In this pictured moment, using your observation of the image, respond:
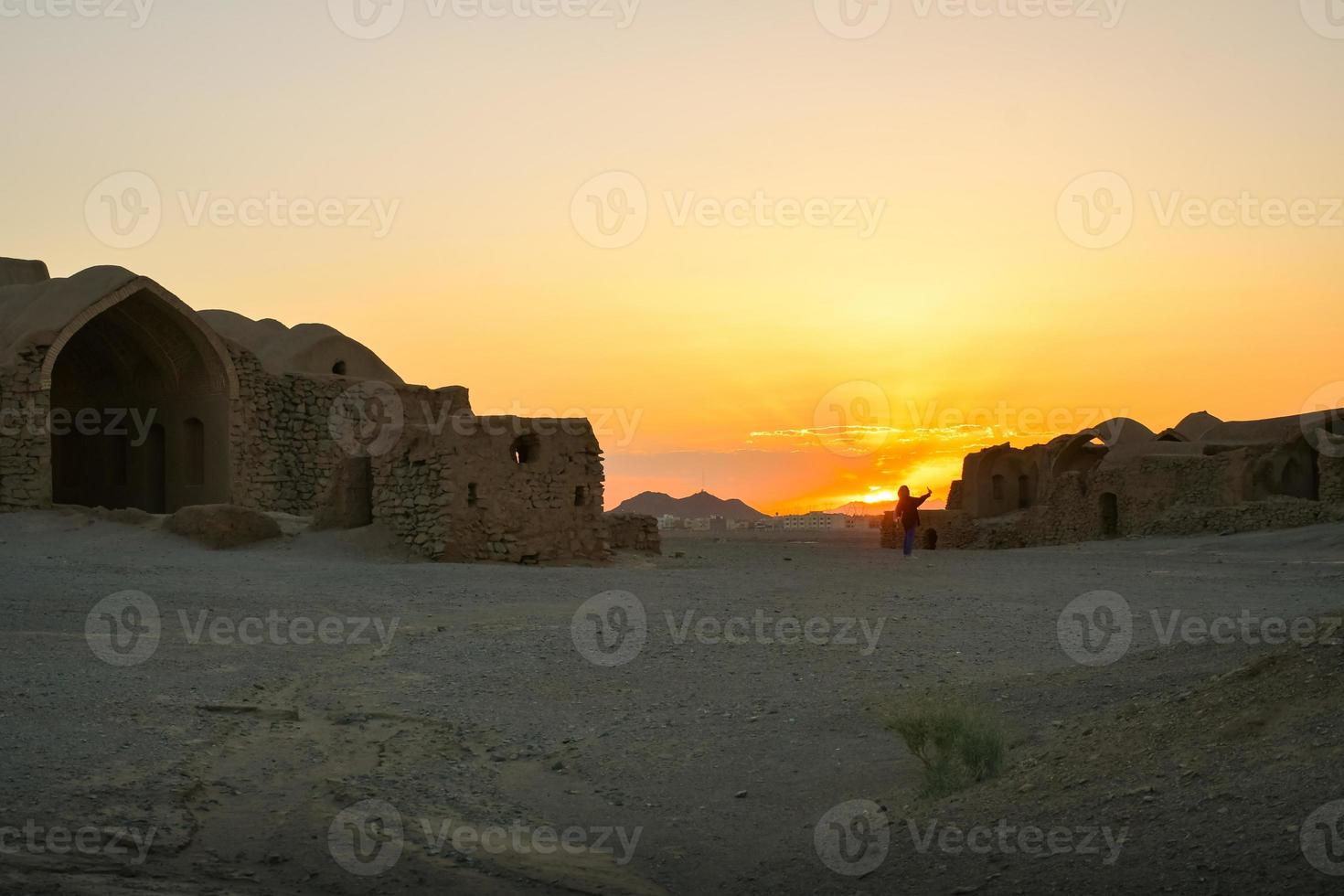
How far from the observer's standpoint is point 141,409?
26156 mm

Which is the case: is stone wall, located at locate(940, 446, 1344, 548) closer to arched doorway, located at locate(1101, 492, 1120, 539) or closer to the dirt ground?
arched doorway, located at locate(1101, 492, 1120, 539)

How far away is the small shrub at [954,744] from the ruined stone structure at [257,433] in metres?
11.9

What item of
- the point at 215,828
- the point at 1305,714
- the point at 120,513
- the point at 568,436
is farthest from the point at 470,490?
the point at 1305,714

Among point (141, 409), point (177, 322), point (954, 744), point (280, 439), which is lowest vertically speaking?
point (954, 744)

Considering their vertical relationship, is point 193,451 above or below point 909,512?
above

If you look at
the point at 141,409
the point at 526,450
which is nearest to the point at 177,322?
the point at 141,409

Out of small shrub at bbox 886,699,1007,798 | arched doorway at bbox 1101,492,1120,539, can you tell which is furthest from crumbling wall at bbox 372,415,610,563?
arched doorway at bbox 1101,492,1120,539

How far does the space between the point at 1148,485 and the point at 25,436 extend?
24637 millimetres

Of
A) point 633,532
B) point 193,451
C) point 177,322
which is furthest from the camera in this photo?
point 193,451

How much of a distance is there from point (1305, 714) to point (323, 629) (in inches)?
304

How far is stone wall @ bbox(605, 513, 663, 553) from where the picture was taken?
21.1 m

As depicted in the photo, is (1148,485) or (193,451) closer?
(193,451)

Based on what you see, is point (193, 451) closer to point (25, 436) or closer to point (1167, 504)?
point (25, 436)

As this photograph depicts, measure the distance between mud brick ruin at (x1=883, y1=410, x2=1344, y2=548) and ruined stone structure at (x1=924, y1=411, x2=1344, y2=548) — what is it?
0.03 meters
